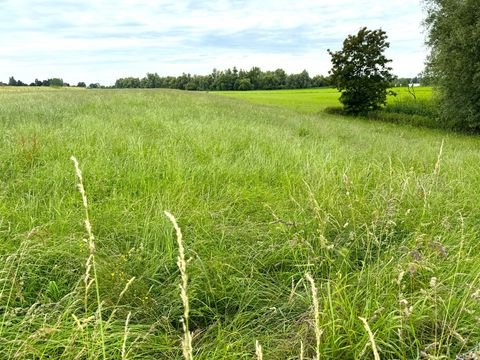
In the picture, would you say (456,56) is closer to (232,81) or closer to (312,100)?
(312,100)

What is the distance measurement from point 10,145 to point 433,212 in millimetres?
5233

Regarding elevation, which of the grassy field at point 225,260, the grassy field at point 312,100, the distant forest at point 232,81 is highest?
the distant forest at point 232,81

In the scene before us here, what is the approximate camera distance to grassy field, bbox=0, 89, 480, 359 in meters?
1.83

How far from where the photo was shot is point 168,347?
1.86 meters

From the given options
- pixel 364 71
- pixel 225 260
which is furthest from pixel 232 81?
pixel 225 260

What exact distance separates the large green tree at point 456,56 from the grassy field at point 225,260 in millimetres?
19333

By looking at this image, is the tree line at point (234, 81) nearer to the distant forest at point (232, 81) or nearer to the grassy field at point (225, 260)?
the distant forest at point (232, 81)

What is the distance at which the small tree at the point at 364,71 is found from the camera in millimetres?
32750

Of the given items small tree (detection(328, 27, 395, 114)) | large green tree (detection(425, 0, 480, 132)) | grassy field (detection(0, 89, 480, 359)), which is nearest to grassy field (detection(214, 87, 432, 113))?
small tree (detection(328, 27, 395, 114))

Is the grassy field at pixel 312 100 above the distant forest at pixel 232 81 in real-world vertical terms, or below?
below

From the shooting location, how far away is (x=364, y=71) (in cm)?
3331

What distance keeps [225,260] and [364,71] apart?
34.7 meters

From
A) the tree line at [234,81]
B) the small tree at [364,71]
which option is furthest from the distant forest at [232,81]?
the small tree at [364,71]

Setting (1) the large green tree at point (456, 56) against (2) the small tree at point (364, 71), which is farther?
(2) the small tree at point (364, 71)
